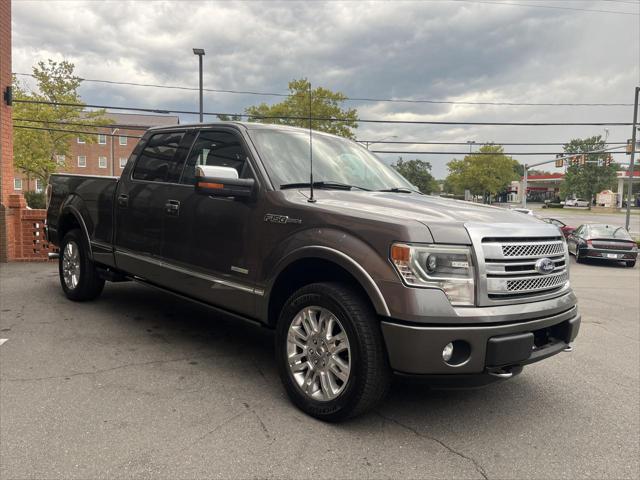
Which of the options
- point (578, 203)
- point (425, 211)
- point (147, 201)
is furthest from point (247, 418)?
point (578, 203)

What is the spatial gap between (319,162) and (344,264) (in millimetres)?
1394

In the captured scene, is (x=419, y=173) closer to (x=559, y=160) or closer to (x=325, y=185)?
(x=559, y=160)

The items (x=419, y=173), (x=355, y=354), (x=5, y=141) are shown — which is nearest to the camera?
(x=355, y=354)

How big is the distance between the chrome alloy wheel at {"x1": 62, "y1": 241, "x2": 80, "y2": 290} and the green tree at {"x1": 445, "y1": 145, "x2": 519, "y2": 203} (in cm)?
6379

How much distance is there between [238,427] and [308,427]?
0.44 meters

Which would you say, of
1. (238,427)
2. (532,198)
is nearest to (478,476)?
(238,427)

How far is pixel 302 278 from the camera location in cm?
359

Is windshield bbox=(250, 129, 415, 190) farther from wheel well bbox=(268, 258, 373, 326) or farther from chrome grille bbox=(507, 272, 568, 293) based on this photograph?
chrome grille bbox=(507, 272, 568, 293)

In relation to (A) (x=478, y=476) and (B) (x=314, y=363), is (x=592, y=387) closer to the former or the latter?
(A) (x=478, y=476)

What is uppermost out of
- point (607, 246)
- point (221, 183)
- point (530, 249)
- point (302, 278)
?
point (221, 183)

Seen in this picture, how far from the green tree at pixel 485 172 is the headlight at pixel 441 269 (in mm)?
65609

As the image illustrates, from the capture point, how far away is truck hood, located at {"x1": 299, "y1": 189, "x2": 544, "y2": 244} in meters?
2.90

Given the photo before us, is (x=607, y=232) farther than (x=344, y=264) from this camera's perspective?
Yes

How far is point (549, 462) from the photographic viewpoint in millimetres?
2867
